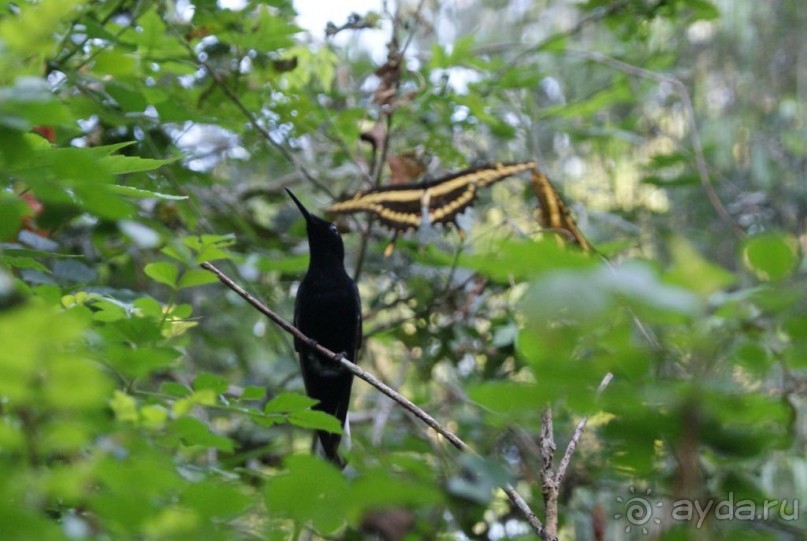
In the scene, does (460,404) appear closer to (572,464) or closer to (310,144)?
(572,464)

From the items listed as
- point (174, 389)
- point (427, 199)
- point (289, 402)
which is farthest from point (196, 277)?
point (427, 199)

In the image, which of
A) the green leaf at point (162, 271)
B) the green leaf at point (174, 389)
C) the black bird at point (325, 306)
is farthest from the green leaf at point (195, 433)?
the black bird at point (325, 306)

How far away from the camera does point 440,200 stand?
11.8 feet

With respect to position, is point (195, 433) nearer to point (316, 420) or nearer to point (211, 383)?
point (211, 383)

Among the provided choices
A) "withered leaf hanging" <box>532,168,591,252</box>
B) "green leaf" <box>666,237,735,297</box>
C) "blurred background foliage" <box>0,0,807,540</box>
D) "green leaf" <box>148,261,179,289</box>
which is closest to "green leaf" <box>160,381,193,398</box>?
"blurred background foliage" <box>0,0,807,540</box>

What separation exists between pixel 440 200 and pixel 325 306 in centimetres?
65

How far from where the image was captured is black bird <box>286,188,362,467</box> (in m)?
3.68

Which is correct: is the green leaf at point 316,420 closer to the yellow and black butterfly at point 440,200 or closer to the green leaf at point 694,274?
the green leaf at point 694,274

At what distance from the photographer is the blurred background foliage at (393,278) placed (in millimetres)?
803

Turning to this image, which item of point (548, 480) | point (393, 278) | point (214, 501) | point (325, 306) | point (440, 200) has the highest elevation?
point (214, 501)

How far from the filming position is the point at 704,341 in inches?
30.6

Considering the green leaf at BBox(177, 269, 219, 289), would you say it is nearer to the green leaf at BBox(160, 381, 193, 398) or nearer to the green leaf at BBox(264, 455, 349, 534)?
the green leaf at BBox(160, 381, 193, 398)

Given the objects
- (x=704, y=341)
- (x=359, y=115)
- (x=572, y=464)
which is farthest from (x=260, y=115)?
(x=704, y=341)

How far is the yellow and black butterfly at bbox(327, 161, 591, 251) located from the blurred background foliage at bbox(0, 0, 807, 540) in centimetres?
20
